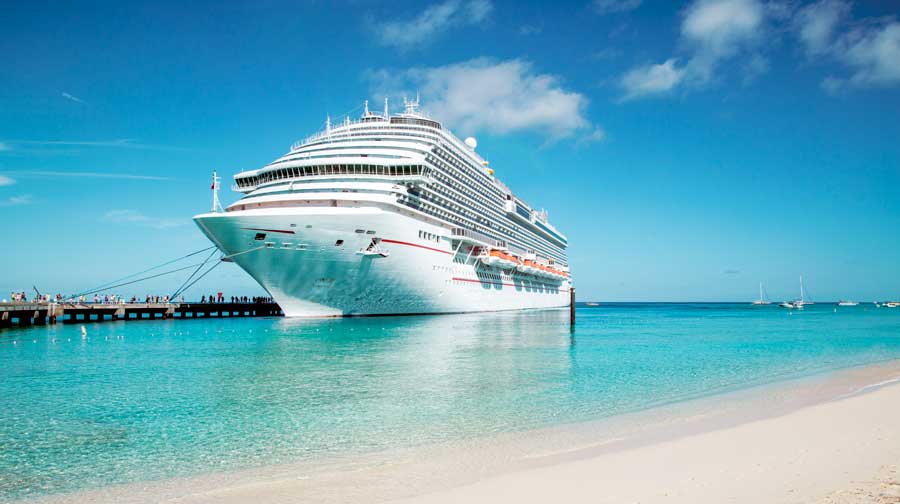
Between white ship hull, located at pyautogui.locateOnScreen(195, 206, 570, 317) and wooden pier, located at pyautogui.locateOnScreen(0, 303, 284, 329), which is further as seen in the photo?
wooden pier, located at pyautogui.locateOnScreen(0, 303, 284, 329)

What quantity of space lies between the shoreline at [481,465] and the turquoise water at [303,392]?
0.49 m

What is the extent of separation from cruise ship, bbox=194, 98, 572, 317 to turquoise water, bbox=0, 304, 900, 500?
5.62 metres

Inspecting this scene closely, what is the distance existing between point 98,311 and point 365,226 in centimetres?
2749

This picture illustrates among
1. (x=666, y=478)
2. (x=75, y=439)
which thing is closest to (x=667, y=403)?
(x=666, y=478)

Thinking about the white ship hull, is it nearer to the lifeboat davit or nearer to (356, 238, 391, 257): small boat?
(356, 238, 391, 257): small boat

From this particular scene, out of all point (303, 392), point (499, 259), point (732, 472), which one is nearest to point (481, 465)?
point (732, 472)

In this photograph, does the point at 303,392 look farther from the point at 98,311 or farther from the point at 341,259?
the point at 98,311

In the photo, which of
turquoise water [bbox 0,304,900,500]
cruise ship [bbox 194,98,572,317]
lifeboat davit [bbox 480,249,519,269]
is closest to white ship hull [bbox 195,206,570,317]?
cruise ship [bbox 194,98,572,317]

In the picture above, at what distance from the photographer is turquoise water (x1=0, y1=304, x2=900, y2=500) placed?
7.93 m

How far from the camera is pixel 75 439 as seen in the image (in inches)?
340

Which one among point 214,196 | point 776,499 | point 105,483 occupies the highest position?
point 214,196

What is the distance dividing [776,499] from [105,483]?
24.1ft

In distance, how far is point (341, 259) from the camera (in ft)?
96.0

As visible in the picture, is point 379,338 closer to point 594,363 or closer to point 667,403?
point 594,363
